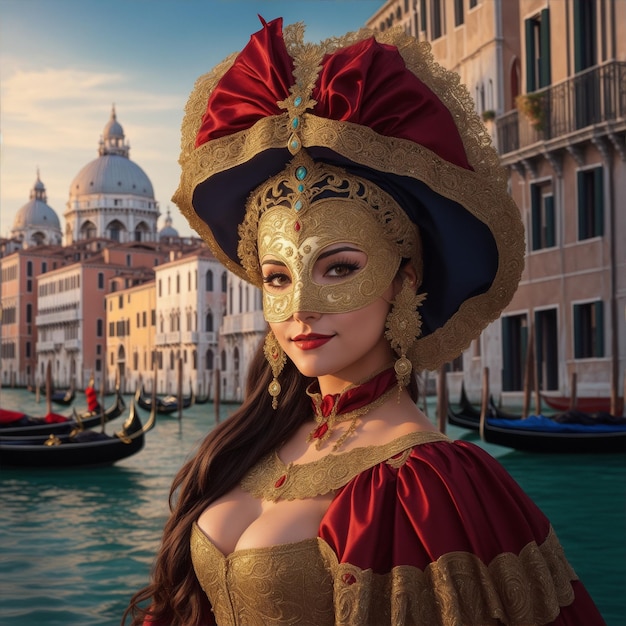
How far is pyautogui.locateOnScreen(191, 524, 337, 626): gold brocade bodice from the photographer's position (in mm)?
1007

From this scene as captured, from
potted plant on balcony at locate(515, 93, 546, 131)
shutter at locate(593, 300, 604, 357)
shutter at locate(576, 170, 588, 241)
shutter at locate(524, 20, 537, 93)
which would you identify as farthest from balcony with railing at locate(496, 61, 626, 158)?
shutter at locate(593, 300, 604, 357)

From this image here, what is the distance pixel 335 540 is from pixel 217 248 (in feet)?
1.27

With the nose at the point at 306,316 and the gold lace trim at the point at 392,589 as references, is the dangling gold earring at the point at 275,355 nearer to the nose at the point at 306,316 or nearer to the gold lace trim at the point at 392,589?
the nose at the point at 306,316

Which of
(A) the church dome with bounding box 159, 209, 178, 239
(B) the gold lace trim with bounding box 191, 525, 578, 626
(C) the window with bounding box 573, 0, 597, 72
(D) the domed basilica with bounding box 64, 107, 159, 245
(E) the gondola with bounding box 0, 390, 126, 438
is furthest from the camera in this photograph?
(A) the church dome with bounding box 159, 209, 178, 239

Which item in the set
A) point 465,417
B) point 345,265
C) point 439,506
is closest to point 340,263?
A: point 345,265

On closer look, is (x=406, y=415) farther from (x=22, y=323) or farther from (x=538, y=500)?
(x=22, y=323)

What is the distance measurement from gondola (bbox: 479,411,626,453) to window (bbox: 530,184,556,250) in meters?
2.69

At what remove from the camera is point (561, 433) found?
7375 mm

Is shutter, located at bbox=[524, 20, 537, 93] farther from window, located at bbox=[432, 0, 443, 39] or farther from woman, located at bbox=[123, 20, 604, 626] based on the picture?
woman, located at bbox=[123, 20, 604, 626]

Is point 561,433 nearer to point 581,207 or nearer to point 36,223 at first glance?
point 581,207

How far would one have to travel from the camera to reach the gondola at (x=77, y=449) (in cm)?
849

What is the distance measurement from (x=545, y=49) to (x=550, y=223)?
1519mm

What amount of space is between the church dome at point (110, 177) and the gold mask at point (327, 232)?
52.1 metres

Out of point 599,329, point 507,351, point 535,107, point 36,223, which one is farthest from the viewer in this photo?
point 36,223
